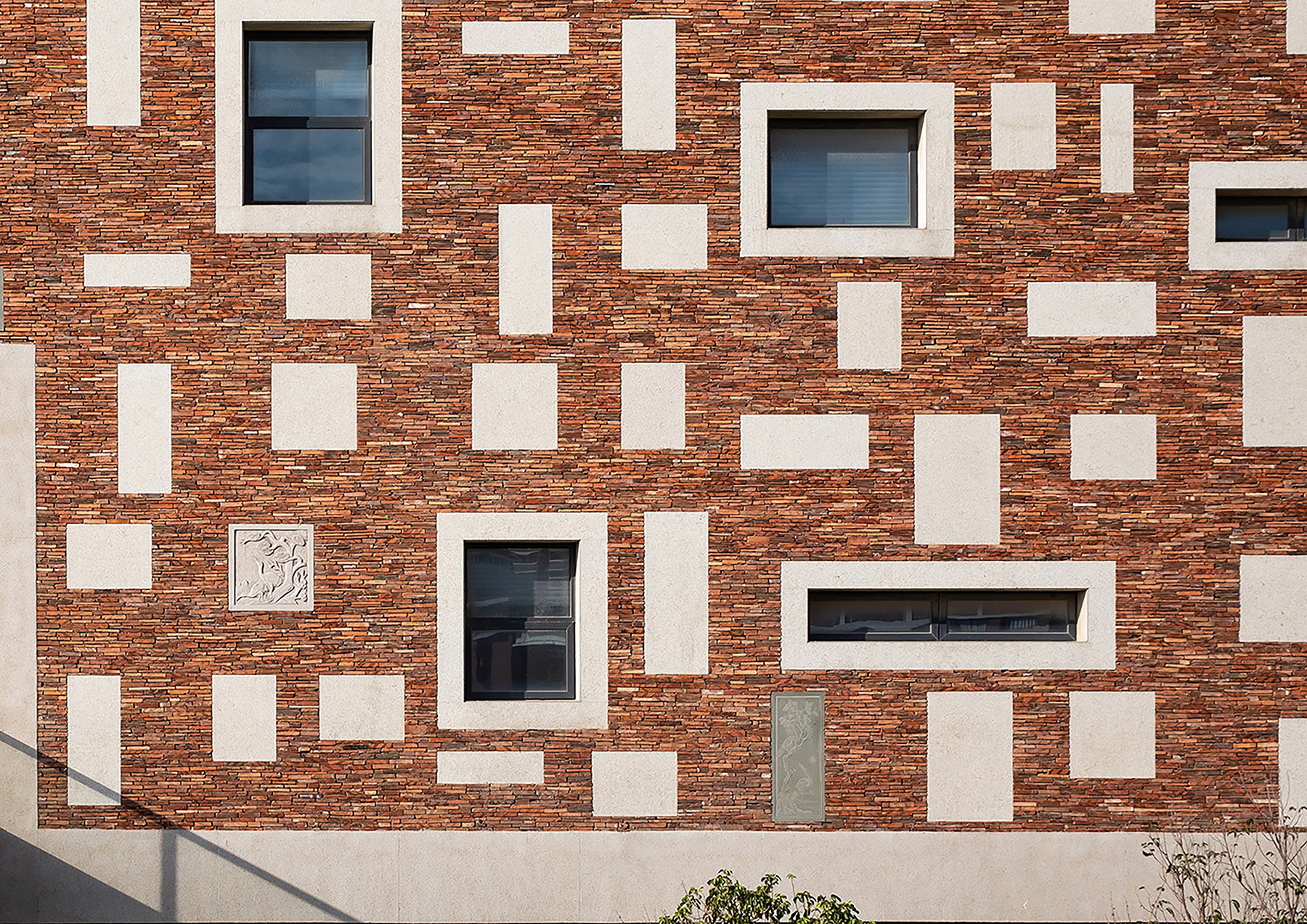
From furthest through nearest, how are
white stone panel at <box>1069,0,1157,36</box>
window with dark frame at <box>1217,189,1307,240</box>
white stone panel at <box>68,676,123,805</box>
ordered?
window with dark frame at <box>1217,189,1307,240</box> → white stone panel at <box>1069,0,1157,36</box> → white stone panel at <box>68,676,123,805</box>

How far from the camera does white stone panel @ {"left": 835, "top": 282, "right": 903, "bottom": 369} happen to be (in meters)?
7.62

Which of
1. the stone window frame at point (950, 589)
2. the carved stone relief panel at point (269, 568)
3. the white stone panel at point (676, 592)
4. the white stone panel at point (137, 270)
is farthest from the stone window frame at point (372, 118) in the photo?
the stone window frame at point (950, 589)

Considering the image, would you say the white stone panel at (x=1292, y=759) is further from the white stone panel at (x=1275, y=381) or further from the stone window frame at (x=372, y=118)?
the stone window frame at (x=372, y=118)

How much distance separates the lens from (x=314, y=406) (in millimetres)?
7578

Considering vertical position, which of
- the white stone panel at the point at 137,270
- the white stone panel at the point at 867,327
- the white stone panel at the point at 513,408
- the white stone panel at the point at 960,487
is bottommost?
the white stone panel at the point at 960,487

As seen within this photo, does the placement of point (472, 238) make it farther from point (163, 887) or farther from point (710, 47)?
point (163, 887)

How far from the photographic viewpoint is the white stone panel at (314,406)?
7578mm

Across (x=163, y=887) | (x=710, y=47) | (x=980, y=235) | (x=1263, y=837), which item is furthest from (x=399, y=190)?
(x=1263, y=837)

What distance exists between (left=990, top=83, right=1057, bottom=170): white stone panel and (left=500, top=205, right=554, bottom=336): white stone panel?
3.53 m

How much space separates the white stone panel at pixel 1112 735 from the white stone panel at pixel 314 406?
5.95 meters

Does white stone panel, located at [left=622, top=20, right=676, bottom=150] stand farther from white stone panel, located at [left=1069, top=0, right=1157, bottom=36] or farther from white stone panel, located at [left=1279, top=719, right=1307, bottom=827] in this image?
white stone panel, located at [left=1279, top=719, right=1307, bottom=827]

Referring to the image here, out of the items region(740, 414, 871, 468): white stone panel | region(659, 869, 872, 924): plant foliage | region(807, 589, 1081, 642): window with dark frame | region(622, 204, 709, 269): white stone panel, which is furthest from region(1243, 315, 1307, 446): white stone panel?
region(659, 869, 872, 924): plant foliage

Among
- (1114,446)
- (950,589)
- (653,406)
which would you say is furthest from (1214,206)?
(653,406)

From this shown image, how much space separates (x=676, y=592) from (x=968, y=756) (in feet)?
8.42
